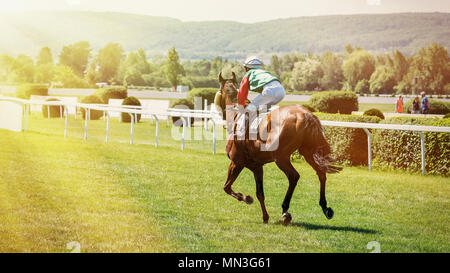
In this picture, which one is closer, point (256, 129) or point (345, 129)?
point (256, 129)

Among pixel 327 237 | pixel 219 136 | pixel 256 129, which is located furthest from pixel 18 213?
pixel 219 136

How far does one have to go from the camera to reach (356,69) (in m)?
55.8

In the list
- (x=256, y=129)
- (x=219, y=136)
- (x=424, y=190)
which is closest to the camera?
(x=256, y=129)

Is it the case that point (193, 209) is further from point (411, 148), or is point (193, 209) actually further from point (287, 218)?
point (411, 148)

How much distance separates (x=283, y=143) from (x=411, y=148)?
511 cm

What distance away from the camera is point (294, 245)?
4.40 m

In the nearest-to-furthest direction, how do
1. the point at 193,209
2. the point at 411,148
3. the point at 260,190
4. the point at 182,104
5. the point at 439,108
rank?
the point at 260,190 < the point at 193,209 < the point at 411,148 < the point at 439,108 < the point at 182,104

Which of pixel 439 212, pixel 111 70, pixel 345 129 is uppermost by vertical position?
pixel 111 70

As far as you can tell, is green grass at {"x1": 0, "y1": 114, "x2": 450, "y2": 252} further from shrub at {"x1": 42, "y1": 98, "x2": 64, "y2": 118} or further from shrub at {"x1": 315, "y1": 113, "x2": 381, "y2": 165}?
shrub at {"x1": 42, "y1": 98, "x2": 64, "y2": 118}

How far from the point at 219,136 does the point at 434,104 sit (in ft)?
33.6

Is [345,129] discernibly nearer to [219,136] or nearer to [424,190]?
[424,190]

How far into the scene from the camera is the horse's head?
502 centimetres

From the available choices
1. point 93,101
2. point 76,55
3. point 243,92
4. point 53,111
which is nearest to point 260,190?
point 243,92

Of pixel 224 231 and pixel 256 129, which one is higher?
pixel 256 129
